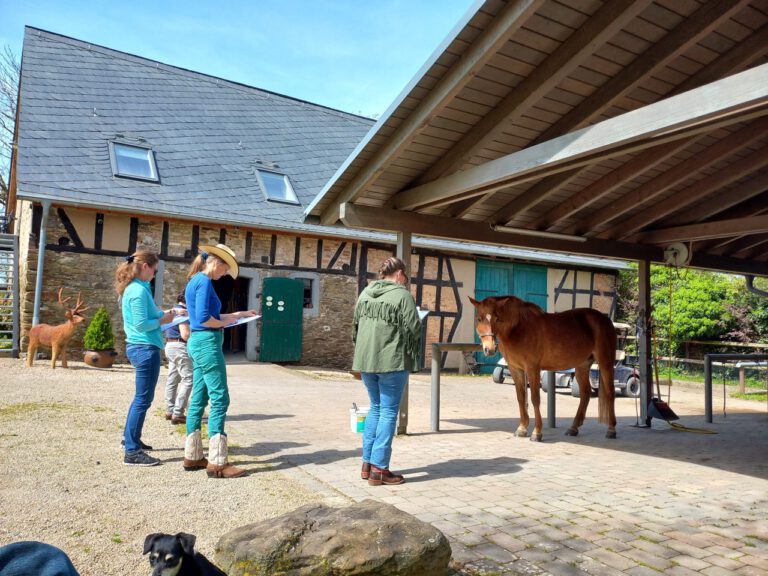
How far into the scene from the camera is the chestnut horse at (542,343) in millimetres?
6059

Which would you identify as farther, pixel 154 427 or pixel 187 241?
pixel 187 241

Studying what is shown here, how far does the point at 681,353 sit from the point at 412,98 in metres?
13.9

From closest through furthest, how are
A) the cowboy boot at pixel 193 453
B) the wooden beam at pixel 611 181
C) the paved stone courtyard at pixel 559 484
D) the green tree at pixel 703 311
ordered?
1. the paved stone courtyard at pixel 559 484
2. the cowboy boot at pixel 193 453
3. the wooden beam at pixel 611 181
4. the green tree at pixel 703 311

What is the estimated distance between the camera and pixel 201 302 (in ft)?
14.3

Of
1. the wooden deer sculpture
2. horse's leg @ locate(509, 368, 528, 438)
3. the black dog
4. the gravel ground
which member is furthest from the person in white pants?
the wooden deer sculpture

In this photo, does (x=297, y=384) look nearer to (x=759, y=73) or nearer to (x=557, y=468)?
(x=557, y=468)

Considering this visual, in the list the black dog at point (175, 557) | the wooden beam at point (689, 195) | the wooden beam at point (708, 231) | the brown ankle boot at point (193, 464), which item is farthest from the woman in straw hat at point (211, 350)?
the wooden beam at point (708, 231)

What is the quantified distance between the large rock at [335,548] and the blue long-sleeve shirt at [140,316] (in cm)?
247

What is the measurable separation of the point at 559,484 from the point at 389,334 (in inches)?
65.7

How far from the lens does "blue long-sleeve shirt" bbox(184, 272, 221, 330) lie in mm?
4340

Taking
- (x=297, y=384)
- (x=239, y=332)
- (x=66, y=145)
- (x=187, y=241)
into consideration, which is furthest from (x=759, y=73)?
(x=239, y=332)

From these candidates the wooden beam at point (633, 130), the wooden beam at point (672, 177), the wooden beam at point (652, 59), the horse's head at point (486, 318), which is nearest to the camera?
the wooden beam at point (633, 130)

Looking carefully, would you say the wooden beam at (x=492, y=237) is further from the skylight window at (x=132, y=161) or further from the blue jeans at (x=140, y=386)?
the skylight window at (x=132, y=161)

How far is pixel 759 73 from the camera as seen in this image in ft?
10.2
